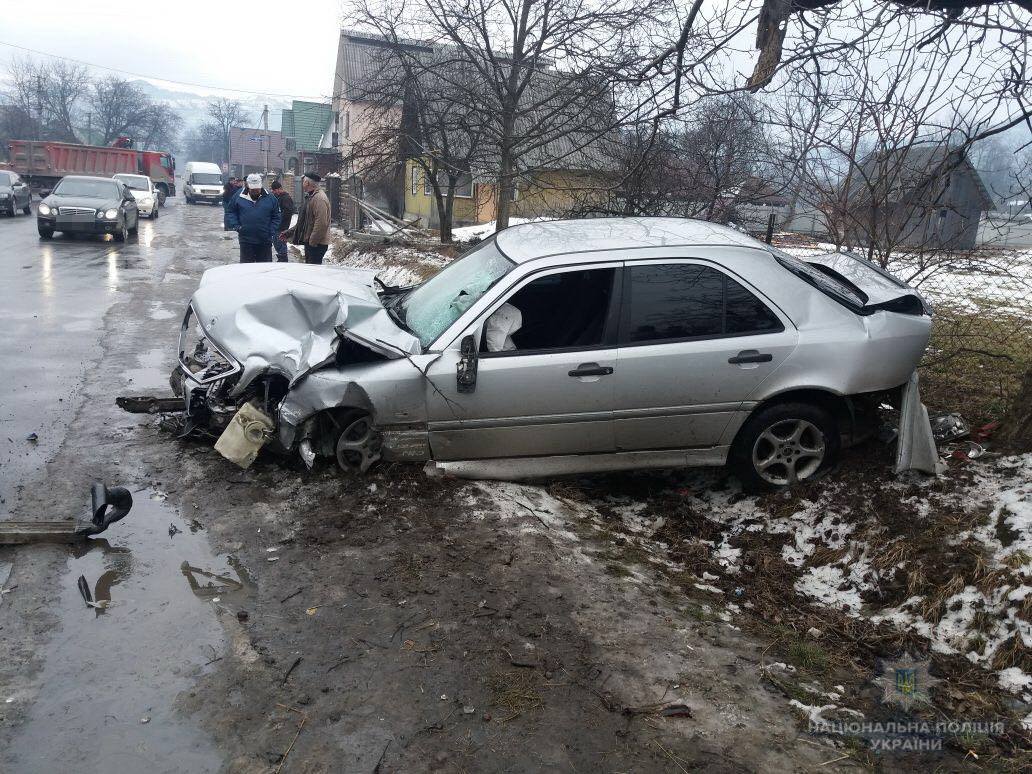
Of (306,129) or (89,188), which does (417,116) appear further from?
(306,129)

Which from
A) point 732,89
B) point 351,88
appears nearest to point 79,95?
point 351,88

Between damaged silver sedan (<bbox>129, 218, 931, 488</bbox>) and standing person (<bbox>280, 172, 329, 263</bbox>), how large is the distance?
23.2ft

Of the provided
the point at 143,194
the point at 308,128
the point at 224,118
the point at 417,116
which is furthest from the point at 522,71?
the point at 224,118

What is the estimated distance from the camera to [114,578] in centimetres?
410

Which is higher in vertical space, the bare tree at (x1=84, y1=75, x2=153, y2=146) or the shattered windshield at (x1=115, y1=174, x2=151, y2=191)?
the bare tree at (x1=84, y1=75, x2=153, y2=146)

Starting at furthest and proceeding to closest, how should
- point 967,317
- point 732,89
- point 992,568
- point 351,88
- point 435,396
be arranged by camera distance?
point 351,88
point 967,317
point 732,89
point 435,396
point 992,568

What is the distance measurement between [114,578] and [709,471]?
3.94 metres

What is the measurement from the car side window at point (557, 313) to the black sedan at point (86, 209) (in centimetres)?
1723

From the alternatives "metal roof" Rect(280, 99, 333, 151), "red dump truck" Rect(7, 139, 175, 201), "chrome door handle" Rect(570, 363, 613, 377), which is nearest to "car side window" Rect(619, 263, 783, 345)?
"chrome door handle" Rect(570, 363, 613, 377)

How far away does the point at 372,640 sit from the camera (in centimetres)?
361

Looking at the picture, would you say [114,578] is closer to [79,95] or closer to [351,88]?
[351,88]

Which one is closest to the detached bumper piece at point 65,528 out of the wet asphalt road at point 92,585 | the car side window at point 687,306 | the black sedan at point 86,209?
the wet asphalt road at point 92,585

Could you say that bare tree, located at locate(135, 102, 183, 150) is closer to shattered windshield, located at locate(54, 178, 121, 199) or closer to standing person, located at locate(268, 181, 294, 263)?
shattered windshield, located at locate(54, 178, 121, 199)

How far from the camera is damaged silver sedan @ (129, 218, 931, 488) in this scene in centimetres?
495
